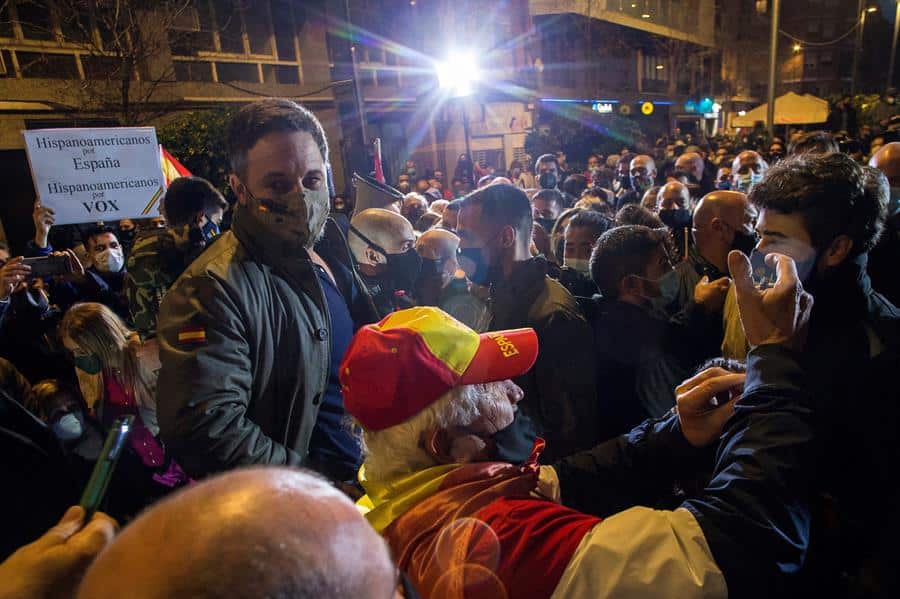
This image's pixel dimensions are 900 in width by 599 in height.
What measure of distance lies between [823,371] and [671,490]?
0.63m

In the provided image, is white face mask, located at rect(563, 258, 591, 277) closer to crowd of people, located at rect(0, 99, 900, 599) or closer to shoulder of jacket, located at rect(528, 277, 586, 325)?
crowd of people, located at rect(0, 99, 900, 599)

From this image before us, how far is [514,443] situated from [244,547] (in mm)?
1088

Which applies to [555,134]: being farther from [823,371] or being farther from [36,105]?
[823,371]

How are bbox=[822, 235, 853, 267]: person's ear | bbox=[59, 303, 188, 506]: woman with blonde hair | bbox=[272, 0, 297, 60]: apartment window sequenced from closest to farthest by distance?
bbox=[822, 235, 853, 267]: person's ear, bbox=[59, 303, 188, 506]: woman with blonde hair, bbox=[272, 0, 297, 60]: apartment window

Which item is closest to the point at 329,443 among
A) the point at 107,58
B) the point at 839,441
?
the point at 839,441

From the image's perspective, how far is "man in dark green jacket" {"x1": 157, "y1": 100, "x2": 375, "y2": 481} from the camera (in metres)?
1.67

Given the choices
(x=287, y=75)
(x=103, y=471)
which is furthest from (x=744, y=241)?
(x=287, y=75)

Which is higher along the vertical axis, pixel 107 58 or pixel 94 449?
pixel 107 58

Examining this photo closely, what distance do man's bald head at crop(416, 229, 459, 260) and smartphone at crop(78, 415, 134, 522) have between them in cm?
305

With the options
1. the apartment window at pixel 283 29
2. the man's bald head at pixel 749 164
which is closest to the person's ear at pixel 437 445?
the man's bald head at pixel 749 164

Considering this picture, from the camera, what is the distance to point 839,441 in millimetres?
1552

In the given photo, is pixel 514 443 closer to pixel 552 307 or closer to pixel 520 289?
pixel 552 307

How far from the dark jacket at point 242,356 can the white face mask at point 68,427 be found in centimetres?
143

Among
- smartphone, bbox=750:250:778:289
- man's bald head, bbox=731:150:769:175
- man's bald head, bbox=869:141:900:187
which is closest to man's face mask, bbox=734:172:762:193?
man's bald head, bbox=731:150:769:175
